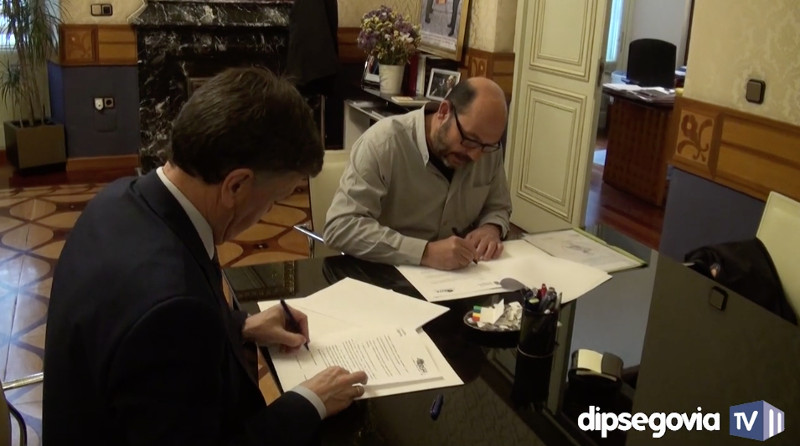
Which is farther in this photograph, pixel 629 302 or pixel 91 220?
pixel 629 302

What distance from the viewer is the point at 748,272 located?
6.06 ft

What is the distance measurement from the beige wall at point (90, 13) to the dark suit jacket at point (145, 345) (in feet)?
14.0

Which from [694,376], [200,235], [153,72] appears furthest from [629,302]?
[153,72]

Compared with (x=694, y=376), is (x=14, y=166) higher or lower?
lower

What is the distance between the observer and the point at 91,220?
1082mm

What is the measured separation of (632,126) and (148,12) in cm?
341

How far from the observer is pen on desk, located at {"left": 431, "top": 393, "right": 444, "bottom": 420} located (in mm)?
1153

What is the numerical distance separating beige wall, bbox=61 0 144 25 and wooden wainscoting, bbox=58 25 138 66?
4cm

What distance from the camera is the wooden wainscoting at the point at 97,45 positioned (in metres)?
4.88

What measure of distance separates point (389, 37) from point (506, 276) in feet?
9.91

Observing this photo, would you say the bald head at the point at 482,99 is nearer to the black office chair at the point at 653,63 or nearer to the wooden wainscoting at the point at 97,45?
the wooden wainscoting at the point at 97,45

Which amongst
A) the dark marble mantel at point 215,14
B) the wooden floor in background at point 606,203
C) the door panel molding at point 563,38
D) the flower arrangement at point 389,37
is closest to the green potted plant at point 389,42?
the flower arrangement at point 389,37

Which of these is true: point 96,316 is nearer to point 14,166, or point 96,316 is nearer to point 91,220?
point 91,220

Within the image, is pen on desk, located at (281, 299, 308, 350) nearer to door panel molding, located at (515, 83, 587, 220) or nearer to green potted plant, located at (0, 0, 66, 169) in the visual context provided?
door panel molding, located at (515, 83, 587, 220)
